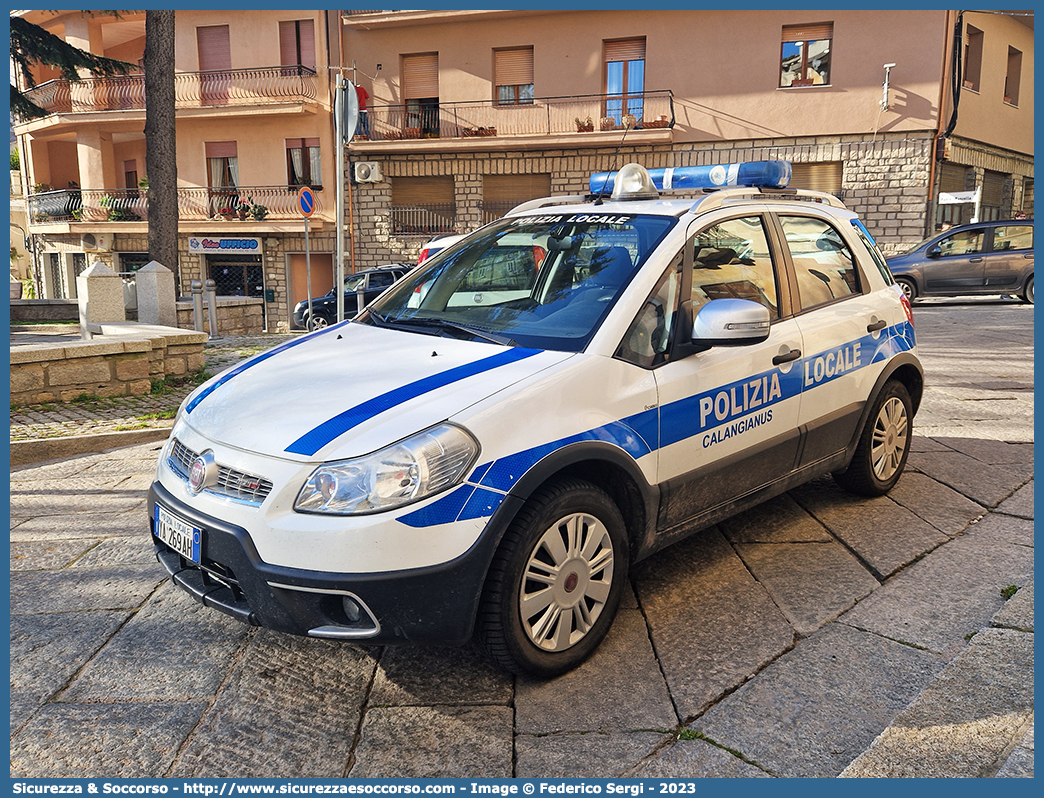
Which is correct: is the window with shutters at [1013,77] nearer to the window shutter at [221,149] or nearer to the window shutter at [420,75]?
the window shutter at [420,75]

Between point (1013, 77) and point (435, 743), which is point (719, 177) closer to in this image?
point (435, 743)

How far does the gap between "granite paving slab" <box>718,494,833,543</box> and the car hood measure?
1.79 m

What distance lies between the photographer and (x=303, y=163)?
27.4m

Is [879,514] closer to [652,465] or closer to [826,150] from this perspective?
[652,465]

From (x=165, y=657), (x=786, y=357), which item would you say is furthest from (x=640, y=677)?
(x=165, y=657)

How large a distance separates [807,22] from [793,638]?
2274 cm

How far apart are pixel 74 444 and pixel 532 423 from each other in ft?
16.9

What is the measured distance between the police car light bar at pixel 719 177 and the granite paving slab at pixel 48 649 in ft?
10.5

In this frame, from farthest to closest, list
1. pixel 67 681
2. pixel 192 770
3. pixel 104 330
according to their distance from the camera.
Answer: pixel 104 330
pixel 67 681
pixel 192 770

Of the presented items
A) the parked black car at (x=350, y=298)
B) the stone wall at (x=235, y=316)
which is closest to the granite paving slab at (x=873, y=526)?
the stone wall at (x=235, y=316)

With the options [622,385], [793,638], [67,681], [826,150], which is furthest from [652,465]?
[826,150]

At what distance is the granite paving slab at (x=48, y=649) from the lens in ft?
9.71

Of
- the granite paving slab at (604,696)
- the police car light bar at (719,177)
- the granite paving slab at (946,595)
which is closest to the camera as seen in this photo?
the granite paving slab at (604,696)

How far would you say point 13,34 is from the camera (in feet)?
57.5
